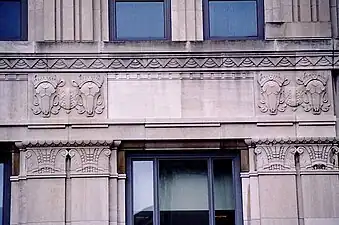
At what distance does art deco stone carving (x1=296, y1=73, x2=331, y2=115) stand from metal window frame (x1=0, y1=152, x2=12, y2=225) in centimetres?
537

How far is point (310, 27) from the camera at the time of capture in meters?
15.6

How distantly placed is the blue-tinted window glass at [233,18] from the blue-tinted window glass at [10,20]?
3.62m

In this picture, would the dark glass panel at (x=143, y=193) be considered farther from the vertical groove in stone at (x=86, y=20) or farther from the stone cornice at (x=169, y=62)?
the vertical groove in stone at (x=86, y=20)

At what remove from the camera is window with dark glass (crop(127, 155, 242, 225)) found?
594 inches

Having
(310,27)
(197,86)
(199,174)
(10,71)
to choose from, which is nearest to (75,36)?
(10,71)

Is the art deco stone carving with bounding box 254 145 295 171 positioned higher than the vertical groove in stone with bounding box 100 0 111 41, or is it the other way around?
the vertical groove in stone with bounding box 100 0 111 41

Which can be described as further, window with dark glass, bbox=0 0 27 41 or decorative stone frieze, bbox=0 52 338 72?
window with dark glass, bbox=0 0 27 41

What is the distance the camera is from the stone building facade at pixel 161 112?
14.8m

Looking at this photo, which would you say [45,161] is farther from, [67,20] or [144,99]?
[67,20]

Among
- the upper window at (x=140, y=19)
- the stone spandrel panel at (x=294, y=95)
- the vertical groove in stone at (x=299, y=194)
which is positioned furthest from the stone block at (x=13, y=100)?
the vertical groove in stone at (x=299, y=194)

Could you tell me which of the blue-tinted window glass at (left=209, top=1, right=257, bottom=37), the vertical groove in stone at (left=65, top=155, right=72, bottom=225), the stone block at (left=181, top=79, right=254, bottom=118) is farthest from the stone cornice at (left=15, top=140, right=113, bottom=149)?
the blue-tinted window glass at (left=209, top=1, right=257, bottom=37)

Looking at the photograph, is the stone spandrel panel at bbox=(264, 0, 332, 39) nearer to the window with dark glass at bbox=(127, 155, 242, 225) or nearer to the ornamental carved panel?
the ornamental carved panel

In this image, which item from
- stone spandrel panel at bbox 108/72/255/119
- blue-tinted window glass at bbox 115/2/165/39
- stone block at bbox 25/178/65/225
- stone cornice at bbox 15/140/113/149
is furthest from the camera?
blue-tinted window glass at bbox 115/2/165/39

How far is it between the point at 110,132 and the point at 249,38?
→ 3.19 metres
